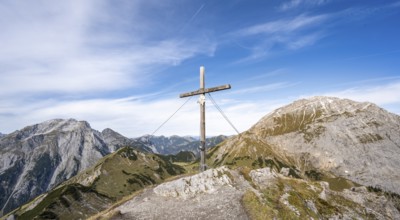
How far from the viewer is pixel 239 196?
26672 millimetres

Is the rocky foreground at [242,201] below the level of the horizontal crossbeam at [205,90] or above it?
below

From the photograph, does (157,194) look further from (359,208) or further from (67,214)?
(67,214)

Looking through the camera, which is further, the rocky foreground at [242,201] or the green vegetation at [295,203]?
the rocky foreground at [242,201]

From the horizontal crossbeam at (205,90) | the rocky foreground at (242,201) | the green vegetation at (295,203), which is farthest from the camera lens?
the horizontal crossbeam at (205,90)

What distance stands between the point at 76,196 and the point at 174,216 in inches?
5863

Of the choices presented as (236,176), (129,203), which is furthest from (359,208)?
(129,203)

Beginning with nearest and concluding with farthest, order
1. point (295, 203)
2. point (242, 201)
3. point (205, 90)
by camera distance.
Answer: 1. point (242, 201)
2. point (205, 90)
3. point (295, 203)

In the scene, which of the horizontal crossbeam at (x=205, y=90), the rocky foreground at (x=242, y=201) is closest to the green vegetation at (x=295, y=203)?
the rocky foreground at (x=242, y=201)

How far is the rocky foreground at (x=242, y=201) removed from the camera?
2425cm

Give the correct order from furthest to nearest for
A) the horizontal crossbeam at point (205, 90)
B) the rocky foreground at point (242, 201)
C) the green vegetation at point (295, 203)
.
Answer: the horizontal crossbeam at point (205, 90) → the rocky foreground at point (242, 201) → the green vegetation at point (295, 203)

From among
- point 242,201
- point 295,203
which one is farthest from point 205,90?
point 295,203

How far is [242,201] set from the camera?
25.5 meters

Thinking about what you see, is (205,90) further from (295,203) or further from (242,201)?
(295,203)

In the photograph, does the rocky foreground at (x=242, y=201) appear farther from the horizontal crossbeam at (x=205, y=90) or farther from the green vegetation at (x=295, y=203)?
the horizontal crossbeam at (x=205, y=90)
